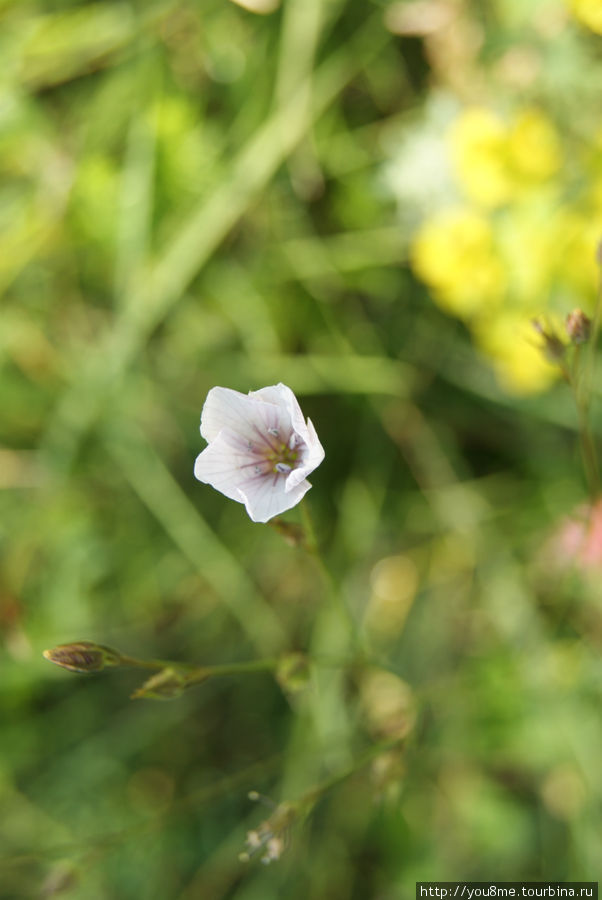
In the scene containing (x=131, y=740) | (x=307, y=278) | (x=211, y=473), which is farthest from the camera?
(x=131, y=740)

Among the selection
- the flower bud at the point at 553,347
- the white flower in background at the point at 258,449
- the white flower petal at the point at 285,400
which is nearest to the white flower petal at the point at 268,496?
the white flower in background at the point at 258,449

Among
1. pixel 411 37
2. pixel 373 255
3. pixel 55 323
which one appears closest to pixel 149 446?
pixel 55 323

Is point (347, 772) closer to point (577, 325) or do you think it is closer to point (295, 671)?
point (295, 671)

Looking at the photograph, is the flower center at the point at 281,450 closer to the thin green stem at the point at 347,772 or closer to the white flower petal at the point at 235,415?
the white flower petal at the point at 235,415

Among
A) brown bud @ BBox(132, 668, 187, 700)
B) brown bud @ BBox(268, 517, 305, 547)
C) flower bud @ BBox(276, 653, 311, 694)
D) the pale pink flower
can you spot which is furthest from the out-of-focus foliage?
brown bud @ BBox(132, 668, 187, 700)

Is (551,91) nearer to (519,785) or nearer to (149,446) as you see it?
(149,446)

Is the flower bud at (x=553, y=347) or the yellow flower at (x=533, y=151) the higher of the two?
the yellow flower at (x=533, y=151)
